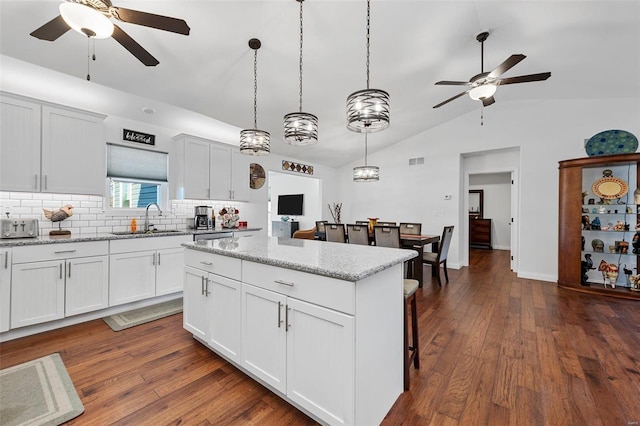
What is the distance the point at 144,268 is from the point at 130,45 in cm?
245

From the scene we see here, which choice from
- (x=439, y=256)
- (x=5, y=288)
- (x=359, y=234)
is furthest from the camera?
(x=439, y=256)

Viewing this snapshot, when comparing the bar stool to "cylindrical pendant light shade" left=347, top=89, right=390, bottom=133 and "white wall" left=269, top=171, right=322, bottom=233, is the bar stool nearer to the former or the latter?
"cylindrical pendant light shade" left=347, top=89, right=390, bottom=133

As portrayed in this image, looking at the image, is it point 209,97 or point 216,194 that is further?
point 216,194

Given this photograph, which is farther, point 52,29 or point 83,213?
point 83,213

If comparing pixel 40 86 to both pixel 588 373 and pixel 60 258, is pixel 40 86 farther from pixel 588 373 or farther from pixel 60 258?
pixel 588 373

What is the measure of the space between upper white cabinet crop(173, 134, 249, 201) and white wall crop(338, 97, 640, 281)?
12.1 feet

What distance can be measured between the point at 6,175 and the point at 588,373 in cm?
533

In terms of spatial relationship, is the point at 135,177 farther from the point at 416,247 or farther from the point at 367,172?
the point at 416,247

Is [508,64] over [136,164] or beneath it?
over

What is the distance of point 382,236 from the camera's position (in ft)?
13.9

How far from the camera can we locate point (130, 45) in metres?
1.88

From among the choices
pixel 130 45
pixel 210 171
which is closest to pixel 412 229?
pixel 210 171

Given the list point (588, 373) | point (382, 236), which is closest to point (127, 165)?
point (382, 236)

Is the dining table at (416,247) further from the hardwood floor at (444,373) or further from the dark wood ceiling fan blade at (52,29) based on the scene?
the dark wood ceiling fan blade at (52,29)
